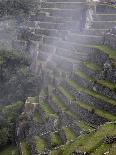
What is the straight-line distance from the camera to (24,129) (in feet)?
151

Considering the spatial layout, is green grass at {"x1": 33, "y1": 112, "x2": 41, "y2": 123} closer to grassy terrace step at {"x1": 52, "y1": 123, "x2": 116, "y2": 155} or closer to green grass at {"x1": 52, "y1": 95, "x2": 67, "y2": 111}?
green grass at {"x1": 52, "y1": 95, "x2": 67, "y2": 111}

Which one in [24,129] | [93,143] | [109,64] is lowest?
[24,129]

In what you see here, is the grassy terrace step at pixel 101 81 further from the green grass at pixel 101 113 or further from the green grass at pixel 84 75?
the green grass at pixel 101 113

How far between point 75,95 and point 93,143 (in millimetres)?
11883

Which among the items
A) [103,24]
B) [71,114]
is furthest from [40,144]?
[103,24]

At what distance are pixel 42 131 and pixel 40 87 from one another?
520 inches

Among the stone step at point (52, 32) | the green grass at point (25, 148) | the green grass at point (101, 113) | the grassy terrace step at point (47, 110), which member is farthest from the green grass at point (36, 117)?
the stone step at point (52, 32)

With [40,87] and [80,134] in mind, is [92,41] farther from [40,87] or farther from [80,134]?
[80,134]

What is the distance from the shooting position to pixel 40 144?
3922 centimetres

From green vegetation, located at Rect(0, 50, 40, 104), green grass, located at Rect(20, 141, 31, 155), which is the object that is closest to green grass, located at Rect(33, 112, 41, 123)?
green grass, located at Rect(20, 141, 31, 155)

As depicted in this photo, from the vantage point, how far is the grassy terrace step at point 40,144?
38.3 meters

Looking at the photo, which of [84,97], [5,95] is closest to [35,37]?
[5,95]

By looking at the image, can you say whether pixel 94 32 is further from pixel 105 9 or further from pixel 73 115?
pixel 73 115

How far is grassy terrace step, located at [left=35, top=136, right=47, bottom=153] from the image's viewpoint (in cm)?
3828
